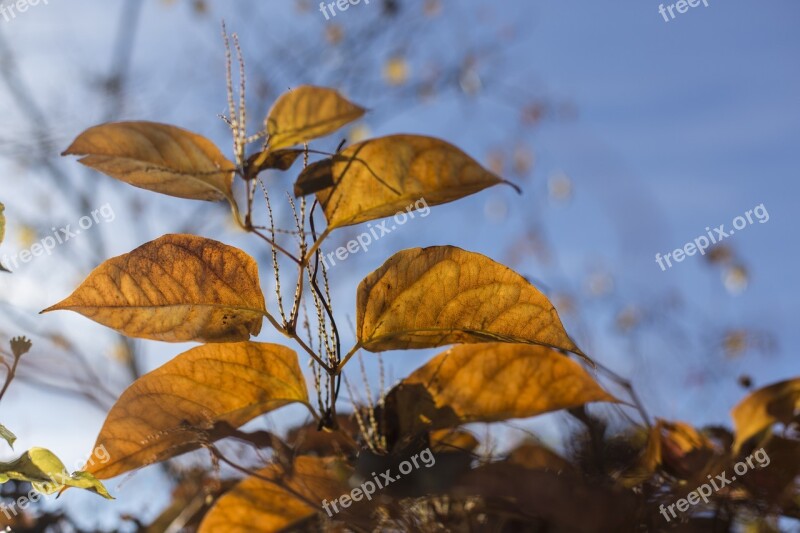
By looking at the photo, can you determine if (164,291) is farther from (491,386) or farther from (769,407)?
(769,407)

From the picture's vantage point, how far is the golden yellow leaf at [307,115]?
403mm

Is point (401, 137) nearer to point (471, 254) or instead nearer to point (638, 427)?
point (471, 254)

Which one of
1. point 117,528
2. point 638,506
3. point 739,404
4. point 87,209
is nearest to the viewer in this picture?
point 638,506

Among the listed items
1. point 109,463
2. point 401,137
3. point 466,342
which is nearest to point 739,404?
point 466,342

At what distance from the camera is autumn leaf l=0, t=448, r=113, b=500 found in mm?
443

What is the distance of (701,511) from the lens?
18.1 inches

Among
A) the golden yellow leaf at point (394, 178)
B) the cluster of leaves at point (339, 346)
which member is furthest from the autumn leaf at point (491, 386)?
the golden yellow leaf at point (394, 178)

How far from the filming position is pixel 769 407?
49 cm

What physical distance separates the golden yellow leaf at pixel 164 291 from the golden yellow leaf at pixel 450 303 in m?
0.09

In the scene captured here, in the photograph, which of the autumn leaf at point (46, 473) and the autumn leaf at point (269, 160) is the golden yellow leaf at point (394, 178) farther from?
the autumn leaf at point (46, 473)

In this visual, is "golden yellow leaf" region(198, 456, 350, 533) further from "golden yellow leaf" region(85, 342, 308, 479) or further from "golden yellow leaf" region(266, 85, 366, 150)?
"golden yellow leaf" region(266, 85, 366, 150)

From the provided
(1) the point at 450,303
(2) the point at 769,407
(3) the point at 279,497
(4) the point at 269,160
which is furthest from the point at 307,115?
(2) the point at 769,407

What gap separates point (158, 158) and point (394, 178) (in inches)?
6.2

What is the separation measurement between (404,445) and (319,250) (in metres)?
0.15
